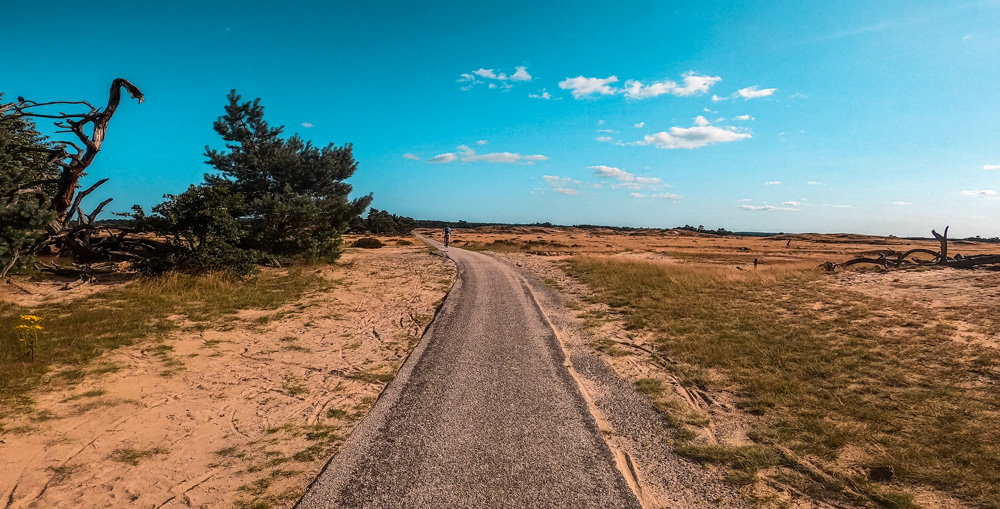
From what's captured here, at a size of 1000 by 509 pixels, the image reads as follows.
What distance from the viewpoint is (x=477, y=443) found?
4789 mm

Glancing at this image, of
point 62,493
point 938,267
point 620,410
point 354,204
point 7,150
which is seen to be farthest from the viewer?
point 354,204

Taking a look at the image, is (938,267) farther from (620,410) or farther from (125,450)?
(125,450)

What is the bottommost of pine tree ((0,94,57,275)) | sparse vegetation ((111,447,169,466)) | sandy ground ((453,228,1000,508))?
sparse vegetation ((111,447,169,466))

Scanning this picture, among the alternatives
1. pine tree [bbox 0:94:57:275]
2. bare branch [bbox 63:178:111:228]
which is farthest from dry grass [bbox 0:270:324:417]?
bare branch [bbox 63:178:111:228]

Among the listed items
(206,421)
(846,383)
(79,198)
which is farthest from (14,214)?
(846,383)

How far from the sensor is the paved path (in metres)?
3.90

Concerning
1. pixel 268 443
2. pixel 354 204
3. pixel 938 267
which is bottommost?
pixel 268 443

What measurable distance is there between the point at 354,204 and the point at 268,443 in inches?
776

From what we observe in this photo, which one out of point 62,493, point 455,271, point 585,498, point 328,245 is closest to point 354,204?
point 328,245

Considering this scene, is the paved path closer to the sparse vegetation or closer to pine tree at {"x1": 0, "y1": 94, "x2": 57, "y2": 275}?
the sparse vegetation

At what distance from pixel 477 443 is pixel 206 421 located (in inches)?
149

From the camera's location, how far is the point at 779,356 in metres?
8.45

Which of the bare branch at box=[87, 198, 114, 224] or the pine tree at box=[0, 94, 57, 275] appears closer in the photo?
the pine tree at box=[0, 94, 57, 275]

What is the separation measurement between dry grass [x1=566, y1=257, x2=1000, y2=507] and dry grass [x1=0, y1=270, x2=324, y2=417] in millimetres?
9642
